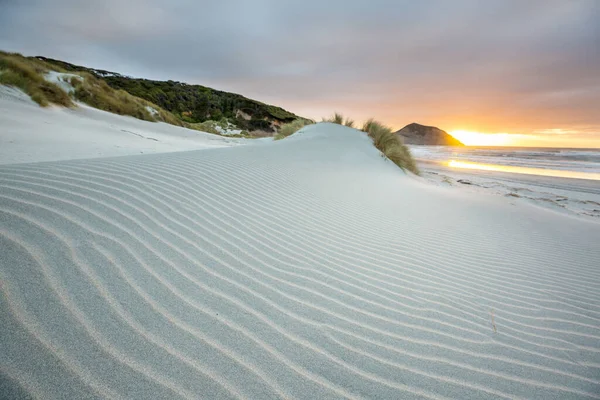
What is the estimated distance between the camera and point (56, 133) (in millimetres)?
6145

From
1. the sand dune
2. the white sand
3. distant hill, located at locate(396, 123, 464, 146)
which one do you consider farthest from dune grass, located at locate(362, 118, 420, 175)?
distant hill, located at locate(396, 123, 464, 146)

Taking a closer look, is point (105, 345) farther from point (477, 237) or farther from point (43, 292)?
point (477, 237)

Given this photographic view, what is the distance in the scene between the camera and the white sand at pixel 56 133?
4.62 m

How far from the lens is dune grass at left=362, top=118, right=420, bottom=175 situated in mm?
10422

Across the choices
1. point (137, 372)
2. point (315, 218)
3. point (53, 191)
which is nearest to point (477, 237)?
point (315, 218)

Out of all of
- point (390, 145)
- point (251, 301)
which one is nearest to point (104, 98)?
point (390, 145)

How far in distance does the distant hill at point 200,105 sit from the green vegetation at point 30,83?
63.8 ft

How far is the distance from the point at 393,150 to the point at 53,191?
10474mm

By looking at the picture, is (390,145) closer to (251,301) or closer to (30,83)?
(251,301)

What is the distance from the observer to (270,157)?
227 inches

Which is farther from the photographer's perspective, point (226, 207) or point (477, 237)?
point (477, 237)

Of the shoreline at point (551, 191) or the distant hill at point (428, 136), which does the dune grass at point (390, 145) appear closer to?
the shoreline at point (551, 191)

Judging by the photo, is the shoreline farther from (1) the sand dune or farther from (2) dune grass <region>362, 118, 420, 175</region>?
(1) the sand dune

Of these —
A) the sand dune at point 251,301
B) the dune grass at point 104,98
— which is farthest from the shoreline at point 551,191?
the dune grass at point 104,98
